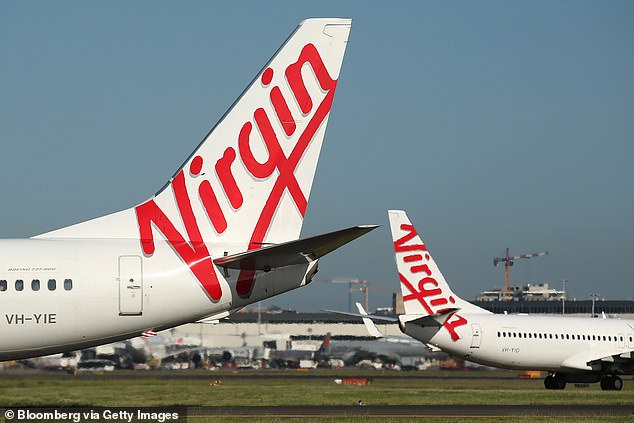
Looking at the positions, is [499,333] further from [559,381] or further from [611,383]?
[611,383]

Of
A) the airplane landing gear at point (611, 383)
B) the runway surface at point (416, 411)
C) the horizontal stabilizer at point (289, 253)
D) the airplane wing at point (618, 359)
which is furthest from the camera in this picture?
the airplane wing at point (618, 359)

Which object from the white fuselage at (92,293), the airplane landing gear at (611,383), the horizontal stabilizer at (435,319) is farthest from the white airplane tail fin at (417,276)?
the white fuselage at (92,293)

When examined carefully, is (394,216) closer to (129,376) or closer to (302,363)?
(129,376)

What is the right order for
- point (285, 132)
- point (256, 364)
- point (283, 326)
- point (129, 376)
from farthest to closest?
1. point (283, 326)
2. point (256, 364)
3. point (129, 376)
4. point (285, 132)

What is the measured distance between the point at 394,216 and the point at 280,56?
1164 inches

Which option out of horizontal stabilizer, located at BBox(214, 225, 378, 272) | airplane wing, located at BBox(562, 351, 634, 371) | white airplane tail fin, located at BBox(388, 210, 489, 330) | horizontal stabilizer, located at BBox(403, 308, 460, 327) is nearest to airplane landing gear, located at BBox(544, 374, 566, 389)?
airplane wing, located at BBox(562, 351, 634, 371)

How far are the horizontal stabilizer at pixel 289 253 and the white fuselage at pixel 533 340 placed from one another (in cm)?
2905

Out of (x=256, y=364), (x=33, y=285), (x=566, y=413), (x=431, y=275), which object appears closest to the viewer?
(x=33, y=285)

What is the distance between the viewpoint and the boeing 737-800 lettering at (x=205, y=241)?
61.2 feet

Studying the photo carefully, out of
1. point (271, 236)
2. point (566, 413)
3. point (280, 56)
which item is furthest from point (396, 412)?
point (280, 56)

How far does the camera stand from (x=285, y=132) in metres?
19.9

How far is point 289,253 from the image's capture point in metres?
18.3

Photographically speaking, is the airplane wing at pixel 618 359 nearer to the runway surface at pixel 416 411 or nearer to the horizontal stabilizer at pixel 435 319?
the horizontal stabilizer at pixel 435 319

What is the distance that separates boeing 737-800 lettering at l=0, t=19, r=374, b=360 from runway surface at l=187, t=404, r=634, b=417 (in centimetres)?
→ 710
